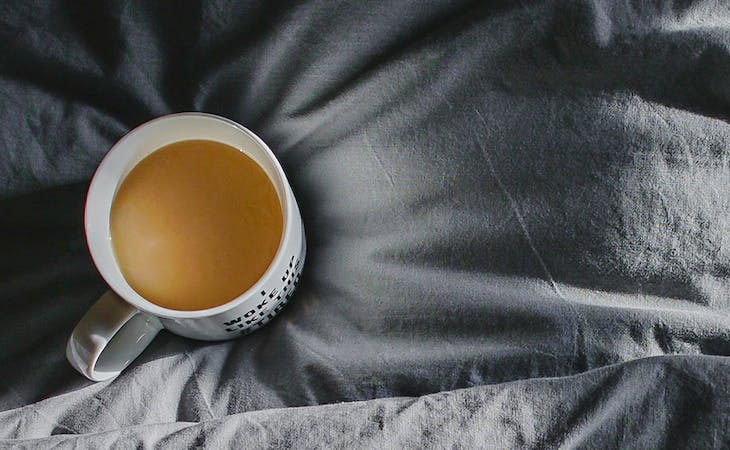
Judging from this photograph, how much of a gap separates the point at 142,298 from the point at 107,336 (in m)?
0.03

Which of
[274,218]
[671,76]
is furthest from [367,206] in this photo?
[671,76]

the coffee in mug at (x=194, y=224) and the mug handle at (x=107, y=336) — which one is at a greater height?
the coffee in mug at (x=194, y=224)

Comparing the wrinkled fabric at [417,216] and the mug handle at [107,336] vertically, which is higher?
the wrinkled fabric at [417,216]

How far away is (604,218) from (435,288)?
11cm

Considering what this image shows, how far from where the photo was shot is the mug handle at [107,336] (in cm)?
51

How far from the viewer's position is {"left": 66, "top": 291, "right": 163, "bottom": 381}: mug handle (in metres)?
0.51

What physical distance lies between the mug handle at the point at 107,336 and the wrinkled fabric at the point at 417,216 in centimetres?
2

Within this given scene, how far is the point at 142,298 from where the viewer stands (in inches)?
20.4

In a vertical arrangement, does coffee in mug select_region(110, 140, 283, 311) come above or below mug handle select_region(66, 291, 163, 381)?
above

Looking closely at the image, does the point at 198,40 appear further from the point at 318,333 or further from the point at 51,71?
the point at 318,333

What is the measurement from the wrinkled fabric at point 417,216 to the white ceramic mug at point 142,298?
0.03 m

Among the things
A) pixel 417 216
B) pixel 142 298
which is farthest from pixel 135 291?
pixel 417 216

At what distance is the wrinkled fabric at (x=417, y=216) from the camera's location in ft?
1.63

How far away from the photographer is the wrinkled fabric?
0.50 meters
